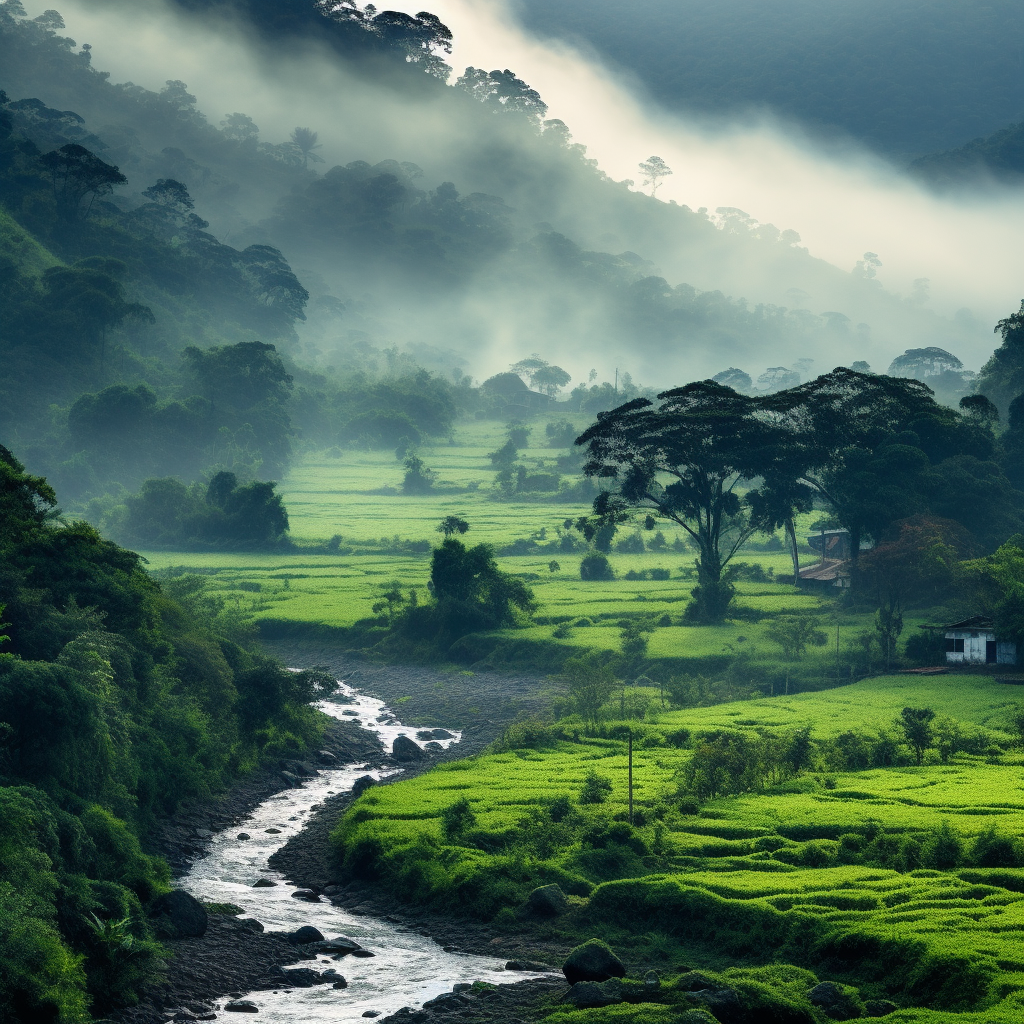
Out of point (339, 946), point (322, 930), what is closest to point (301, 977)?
point (339, 946)

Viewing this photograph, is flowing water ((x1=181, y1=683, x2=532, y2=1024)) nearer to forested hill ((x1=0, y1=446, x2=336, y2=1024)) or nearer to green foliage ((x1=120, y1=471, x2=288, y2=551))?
forested hill ((x1=0, y1=446, x2=336, y2=1024))

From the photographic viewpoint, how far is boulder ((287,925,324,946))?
97.1ft

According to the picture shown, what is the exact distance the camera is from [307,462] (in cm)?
14838

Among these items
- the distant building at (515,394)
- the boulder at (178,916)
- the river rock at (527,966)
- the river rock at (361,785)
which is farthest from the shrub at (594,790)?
the distant building at (515,394)

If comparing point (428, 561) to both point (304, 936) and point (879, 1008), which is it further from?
point (879, 1008)

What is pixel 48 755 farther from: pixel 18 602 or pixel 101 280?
pixel 101 280

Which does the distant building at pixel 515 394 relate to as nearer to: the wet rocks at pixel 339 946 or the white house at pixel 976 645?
the white house at pixel 976 645

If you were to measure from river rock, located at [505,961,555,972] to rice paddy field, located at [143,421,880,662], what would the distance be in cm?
3452

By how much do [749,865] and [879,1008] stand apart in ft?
25.1

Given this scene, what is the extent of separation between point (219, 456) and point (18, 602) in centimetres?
9446

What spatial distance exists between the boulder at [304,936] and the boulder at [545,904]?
17.7ft

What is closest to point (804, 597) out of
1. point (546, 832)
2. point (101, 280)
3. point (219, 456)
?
point (546, 832)

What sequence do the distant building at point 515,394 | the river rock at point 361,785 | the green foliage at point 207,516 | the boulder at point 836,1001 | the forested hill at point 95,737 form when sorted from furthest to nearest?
1. the distant building at point 515,394
2. the green foliage at point 207,516
3. the river rock at point 361,785
4. the forested hill at point 95,737
5. the boulder at point 836,1001

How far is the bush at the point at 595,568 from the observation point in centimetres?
8631
